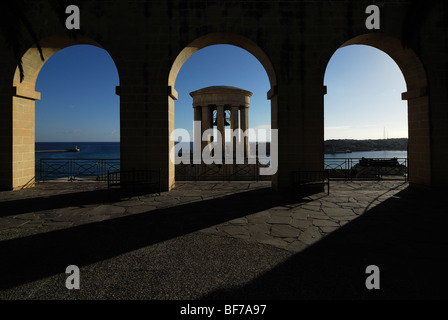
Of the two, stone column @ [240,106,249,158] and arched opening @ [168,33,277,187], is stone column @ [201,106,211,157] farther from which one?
arched opening @ [168,33,277,187]

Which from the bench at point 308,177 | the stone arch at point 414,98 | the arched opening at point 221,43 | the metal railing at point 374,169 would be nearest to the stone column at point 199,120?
the metal railing at point 374,169

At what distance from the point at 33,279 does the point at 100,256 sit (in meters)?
0.77

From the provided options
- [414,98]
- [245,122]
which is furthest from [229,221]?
[245,122]

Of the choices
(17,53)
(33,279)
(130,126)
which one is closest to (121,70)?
(130,126)

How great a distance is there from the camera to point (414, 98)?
8438 mm

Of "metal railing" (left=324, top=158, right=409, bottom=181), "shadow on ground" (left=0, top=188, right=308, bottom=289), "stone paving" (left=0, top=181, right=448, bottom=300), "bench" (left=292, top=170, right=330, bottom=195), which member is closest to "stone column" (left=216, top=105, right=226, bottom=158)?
"metal railing" (left=324, top=158, right=409, bottom=181)

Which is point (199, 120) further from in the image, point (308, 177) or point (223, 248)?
point (223, 248)

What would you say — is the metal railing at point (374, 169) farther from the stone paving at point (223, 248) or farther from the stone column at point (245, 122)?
the stone column at point (245, 122)

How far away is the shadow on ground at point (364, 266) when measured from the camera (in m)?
2.38

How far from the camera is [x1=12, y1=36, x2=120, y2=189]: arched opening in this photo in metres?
8.20

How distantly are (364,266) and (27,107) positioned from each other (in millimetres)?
12352

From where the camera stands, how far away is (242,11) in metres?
7.81

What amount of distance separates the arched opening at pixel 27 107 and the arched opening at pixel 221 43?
3.19 m
